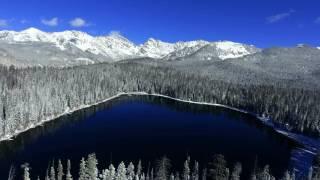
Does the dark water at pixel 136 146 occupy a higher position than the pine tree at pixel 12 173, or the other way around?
the dark water at pixel 136 146

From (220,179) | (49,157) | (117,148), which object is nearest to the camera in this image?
(220,179)

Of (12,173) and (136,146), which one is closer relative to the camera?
(12,173)

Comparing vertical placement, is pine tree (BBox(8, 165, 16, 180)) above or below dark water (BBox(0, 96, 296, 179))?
below

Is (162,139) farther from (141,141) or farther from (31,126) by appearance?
(31,126)

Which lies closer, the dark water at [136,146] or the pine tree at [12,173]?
the pine tree at [12,173]

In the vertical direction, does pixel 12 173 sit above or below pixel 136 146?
below

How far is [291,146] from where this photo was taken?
6919 inches

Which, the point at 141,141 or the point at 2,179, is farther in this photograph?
the point at 141,141

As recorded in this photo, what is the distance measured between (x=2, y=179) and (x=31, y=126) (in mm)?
77050

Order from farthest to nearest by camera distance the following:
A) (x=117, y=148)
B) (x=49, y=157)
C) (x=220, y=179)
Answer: (x=117, y=148)
(x=49, y=157)
(x=220, y=179)

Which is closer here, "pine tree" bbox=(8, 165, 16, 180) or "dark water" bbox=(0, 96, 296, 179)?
"pine tree" bbox=(8, 165, 16, 180)

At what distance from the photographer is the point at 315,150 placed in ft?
554

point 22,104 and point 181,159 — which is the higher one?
point 22,104

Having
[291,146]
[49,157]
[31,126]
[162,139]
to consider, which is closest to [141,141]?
[162,139]
